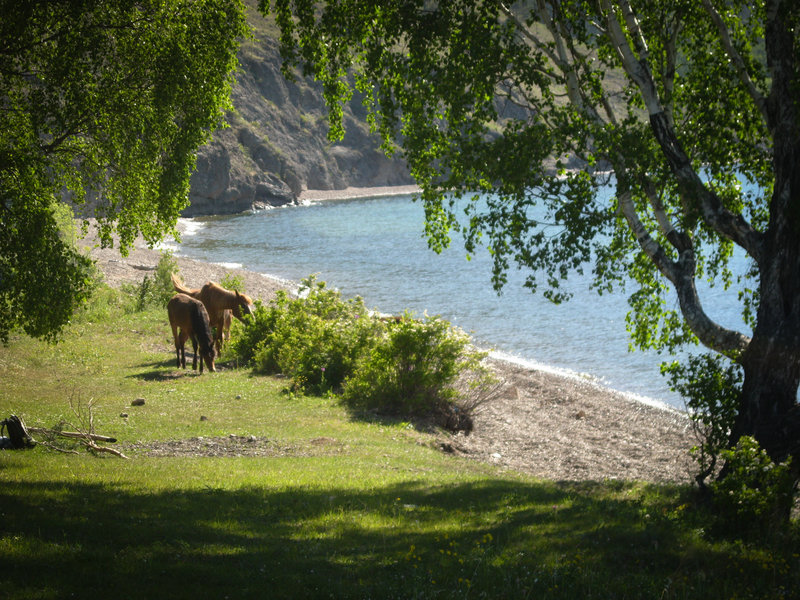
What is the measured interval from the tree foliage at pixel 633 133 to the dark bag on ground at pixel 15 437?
790 centimetres

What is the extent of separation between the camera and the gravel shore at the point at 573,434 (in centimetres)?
1563

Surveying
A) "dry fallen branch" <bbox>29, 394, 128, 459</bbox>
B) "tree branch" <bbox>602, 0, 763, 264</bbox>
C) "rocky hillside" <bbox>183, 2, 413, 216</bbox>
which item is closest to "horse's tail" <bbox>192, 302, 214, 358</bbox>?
"dry fallen branch" <bbox>29, 394, 128, 459</bbox>

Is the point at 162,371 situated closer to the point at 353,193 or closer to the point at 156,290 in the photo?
the point at 156,290

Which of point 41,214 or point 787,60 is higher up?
point 787,60

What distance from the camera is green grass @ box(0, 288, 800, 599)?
20.5ft

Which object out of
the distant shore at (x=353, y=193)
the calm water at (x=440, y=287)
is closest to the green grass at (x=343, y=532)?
the calm water at (x=440, y=287)

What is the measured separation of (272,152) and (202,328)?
9780 centimetres

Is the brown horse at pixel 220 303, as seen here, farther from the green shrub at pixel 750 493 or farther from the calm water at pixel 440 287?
the green shrub at pixel 750 493

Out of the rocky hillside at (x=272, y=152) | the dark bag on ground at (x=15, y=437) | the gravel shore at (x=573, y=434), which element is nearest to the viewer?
the dark bag on ground at (x=15, y=437)

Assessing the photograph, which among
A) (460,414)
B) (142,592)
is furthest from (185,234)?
(142,592)

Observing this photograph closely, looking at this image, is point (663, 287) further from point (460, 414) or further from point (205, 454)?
point (205, 454)

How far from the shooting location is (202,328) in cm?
2039

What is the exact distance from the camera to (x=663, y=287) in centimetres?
1484

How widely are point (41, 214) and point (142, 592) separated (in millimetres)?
8087
